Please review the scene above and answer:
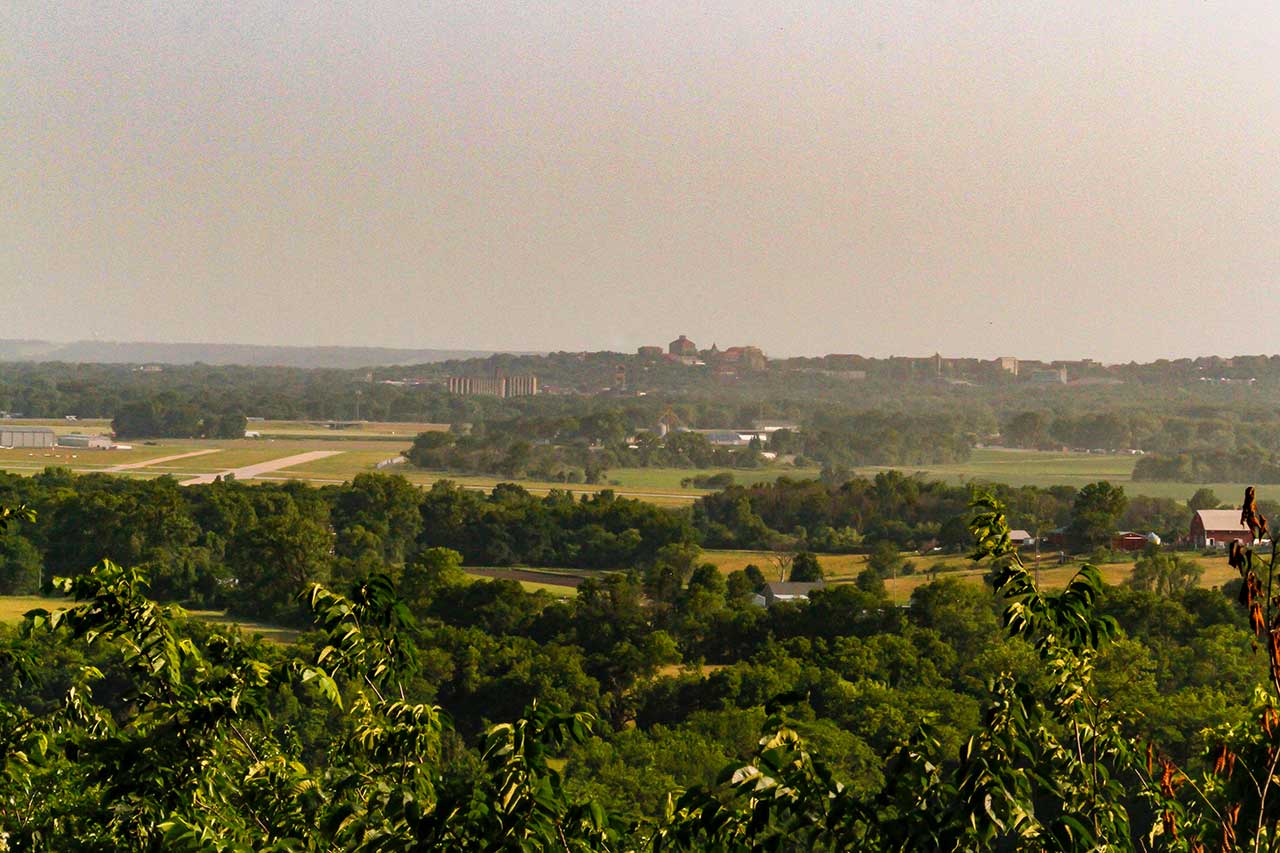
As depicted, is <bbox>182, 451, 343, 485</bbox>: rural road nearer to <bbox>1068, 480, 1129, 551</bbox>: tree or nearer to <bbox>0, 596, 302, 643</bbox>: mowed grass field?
<bbox>0, 596, 302, 643</bbox>: mowed grass field

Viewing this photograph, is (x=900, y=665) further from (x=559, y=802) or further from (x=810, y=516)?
(x=810, y=516)

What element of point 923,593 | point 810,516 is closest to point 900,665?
point 923,593

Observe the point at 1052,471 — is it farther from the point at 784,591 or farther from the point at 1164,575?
the point at 784,591

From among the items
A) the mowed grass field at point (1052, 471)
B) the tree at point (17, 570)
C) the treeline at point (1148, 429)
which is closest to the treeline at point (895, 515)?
the mowed grass field at point (1052, 471)

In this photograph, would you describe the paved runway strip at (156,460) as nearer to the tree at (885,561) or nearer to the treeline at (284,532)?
the treeline at (284,532)

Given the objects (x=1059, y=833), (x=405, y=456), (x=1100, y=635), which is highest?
(x=1100, y=635)

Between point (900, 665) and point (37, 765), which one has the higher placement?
point (37, 765)

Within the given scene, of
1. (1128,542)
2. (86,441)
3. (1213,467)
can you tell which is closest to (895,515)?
(1128,542)

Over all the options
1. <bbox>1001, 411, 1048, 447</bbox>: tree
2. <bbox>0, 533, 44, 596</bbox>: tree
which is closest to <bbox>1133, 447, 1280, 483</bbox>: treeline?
<bbox>1001, 411, 1048, 447</bbox>: tree
